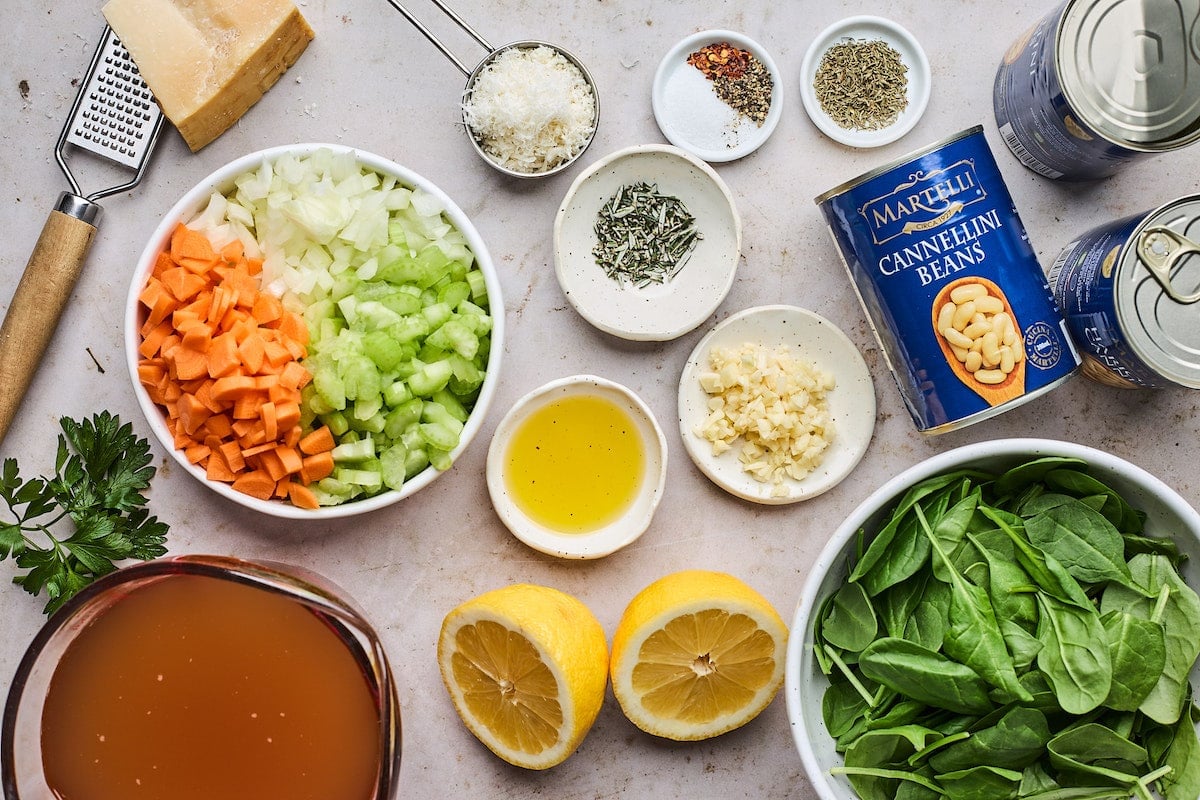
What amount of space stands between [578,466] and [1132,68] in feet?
3.95

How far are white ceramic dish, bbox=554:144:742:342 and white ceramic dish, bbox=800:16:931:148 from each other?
0.27 meters

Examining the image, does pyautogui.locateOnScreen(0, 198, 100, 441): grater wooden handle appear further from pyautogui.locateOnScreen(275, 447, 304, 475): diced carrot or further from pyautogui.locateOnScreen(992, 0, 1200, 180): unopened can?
pyautogui.locateOnScreen(992, 0, 1200, 180): unopened can

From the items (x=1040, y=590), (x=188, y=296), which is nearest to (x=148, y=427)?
(x=188, y=296)

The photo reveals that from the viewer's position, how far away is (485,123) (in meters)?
1.66

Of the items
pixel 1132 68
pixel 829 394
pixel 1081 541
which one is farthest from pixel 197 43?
pixel 1081 541

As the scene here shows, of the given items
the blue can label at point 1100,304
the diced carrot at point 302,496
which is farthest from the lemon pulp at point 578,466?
the blue can label at point 1100,304

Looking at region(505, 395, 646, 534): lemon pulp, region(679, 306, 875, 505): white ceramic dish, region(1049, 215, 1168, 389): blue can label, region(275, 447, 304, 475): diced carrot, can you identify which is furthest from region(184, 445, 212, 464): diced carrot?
region(1049, 215, 1168, 389): blue can label

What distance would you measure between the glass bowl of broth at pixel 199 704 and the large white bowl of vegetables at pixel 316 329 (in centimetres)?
29

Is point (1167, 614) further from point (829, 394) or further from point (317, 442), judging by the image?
point (317, 442)

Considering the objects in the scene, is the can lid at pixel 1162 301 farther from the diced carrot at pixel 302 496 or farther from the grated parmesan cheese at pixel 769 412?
the diced carrot at pixel 302 496

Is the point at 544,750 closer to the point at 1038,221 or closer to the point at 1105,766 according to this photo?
the point at 1105,766

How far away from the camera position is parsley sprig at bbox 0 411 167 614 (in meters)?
1.57

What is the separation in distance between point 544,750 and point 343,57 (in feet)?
4.62

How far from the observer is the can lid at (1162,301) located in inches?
55.9
